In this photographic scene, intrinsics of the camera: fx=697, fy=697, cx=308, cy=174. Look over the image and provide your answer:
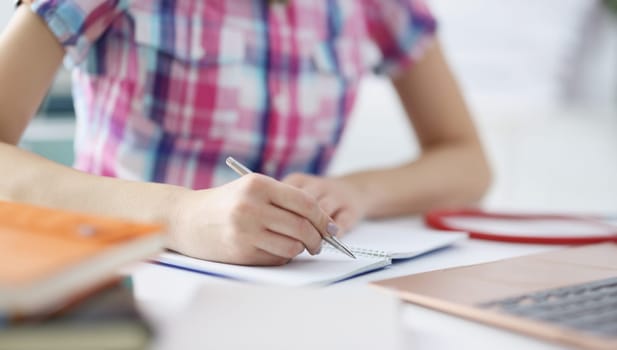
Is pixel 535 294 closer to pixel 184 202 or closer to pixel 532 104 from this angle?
pixel 184 202

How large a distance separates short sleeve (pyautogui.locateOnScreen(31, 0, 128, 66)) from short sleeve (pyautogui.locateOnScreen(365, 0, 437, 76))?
0.48 meters

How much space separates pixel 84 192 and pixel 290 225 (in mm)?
197

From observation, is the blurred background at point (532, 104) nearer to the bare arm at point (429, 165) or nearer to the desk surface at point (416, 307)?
the bare arm at point (429, 165)

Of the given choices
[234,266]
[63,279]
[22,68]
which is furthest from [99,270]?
[22,68]

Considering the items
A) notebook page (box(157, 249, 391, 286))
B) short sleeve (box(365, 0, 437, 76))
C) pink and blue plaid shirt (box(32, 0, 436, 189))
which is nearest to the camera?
notebook page (box(157, 249, 391, 286))

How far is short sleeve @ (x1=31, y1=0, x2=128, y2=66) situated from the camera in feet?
2.39

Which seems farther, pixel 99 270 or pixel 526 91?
pixel 526 91

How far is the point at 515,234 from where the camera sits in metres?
0.77

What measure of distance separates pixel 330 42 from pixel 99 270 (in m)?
0.71

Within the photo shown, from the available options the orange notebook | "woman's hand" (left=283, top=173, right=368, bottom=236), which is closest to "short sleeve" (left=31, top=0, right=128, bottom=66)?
"woman's hand" (left=283, top=173, right=368, bottom=236)

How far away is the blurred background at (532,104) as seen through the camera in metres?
1.80

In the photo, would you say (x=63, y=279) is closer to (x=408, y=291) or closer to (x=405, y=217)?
(x=408, y=291)

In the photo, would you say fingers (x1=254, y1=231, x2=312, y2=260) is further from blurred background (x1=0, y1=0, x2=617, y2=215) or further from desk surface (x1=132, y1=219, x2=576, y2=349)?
blurred background (x1=0, y1=0, x2=617, y2=215)

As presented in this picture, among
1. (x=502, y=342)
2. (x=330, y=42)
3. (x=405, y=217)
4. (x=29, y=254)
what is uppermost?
(x=330, y=42)
